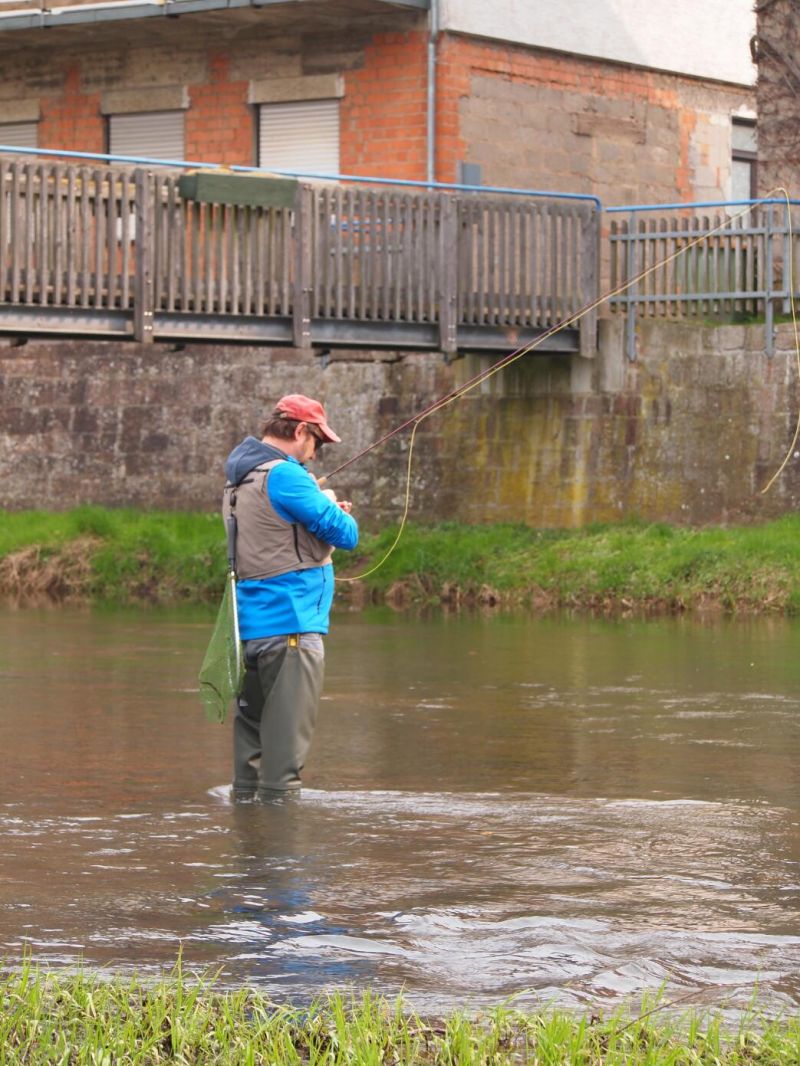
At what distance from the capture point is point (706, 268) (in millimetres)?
22406

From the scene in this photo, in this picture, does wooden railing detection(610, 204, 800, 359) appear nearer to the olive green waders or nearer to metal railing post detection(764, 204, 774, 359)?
metal railing post detection(764, 204, 774, 359)

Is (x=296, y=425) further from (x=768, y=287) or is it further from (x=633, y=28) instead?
(x=633, y=28)

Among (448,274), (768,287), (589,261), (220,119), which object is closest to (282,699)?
(448,274)

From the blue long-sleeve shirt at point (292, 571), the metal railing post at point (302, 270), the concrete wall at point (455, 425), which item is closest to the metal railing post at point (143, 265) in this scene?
the metal railing post at point (302, 270)

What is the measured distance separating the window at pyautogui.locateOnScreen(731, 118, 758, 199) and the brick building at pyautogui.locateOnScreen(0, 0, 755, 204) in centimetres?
23

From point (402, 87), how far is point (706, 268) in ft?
16.5

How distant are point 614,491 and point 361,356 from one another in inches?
144

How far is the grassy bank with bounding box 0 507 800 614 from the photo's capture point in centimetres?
2064

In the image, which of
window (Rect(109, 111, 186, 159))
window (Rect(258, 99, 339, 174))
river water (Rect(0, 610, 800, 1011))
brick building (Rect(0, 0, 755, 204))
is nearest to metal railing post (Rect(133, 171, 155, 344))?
river water (Rect(0, 610, 800, 1011))

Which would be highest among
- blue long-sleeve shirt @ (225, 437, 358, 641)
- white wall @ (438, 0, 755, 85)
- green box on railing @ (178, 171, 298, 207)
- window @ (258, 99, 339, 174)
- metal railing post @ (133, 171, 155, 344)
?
white wall @ (438, 0, 755, 85)

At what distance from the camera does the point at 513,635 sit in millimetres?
18453

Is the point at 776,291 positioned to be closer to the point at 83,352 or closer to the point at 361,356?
the point at 361,356

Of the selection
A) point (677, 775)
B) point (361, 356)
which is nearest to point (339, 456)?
point (361, 356)

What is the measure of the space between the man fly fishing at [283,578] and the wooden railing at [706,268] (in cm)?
1297
